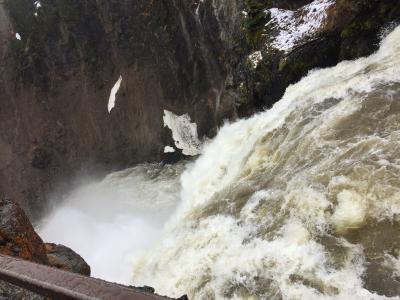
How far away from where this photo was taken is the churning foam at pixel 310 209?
4340 millimetres

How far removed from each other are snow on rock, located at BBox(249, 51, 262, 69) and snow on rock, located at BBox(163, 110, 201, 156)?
396 centimetres

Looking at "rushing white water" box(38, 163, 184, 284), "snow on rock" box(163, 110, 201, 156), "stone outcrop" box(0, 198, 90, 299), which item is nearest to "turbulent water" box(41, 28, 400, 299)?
"rushing white water" box(38, 163, 184, 284)

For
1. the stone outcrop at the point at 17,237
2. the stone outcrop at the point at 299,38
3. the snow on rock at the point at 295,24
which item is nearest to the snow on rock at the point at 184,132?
the stone outcrop at the point at 299,38

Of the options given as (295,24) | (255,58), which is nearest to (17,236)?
(255,58)

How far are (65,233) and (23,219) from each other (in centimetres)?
975

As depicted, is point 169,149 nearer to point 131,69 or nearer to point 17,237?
point 131,69

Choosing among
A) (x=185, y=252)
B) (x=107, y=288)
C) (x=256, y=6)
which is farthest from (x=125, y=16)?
(x=107, y=288)

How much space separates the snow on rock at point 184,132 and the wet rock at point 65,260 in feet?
27.5

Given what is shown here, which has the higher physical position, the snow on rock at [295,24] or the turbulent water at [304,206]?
the snow on rock at [295,24]

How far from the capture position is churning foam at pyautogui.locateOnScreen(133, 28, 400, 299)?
14.2ft

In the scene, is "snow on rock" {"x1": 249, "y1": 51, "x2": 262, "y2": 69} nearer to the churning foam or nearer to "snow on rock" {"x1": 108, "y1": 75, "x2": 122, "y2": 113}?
the churning foam

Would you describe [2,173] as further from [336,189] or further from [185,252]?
[336,189]

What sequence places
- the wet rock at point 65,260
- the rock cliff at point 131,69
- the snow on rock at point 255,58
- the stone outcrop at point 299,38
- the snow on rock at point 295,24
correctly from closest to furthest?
1. the wet rock at point 65,260
2. the stone outcrop at point 299,38
3. the snow on rock at point 295,24
4. the rock cliff at point 131,69
5. the snow on rock at point 255,58

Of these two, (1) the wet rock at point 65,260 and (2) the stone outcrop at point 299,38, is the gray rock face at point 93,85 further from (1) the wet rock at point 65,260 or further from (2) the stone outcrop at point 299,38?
(1) the wet rock at point 65,260
